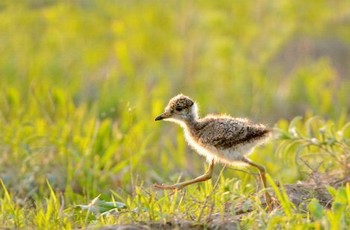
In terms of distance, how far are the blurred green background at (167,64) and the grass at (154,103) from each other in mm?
21

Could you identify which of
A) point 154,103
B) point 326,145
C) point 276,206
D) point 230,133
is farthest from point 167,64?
point 276,206

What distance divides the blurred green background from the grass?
0.02 m

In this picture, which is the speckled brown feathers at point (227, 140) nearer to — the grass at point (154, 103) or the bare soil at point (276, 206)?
the grass at point (154, 103)

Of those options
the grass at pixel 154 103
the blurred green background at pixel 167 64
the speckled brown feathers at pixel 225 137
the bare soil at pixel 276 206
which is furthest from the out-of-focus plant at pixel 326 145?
the blurred green background at pixel 167 64

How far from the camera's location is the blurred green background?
857 cm

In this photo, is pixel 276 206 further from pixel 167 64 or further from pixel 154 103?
pixel 167 64

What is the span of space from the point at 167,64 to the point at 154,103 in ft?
9.69

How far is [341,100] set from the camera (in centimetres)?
1030

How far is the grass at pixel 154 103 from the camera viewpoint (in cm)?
527

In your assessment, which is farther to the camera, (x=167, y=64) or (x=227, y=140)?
(x=167, y=64)

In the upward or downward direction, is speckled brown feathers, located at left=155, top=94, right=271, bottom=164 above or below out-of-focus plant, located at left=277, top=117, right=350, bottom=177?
above

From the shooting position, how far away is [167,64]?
39.8ft

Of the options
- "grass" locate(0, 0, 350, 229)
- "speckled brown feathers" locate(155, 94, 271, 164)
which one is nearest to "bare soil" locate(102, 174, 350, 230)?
"grass" locate(0, 0, 350, 229)

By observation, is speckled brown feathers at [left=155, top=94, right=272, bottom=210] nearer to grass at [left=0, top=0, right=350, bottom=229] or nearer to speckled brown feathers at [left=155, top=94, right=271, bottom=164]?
speckled brown feathers at [left=155, top=94, right=271, bottom=164]
